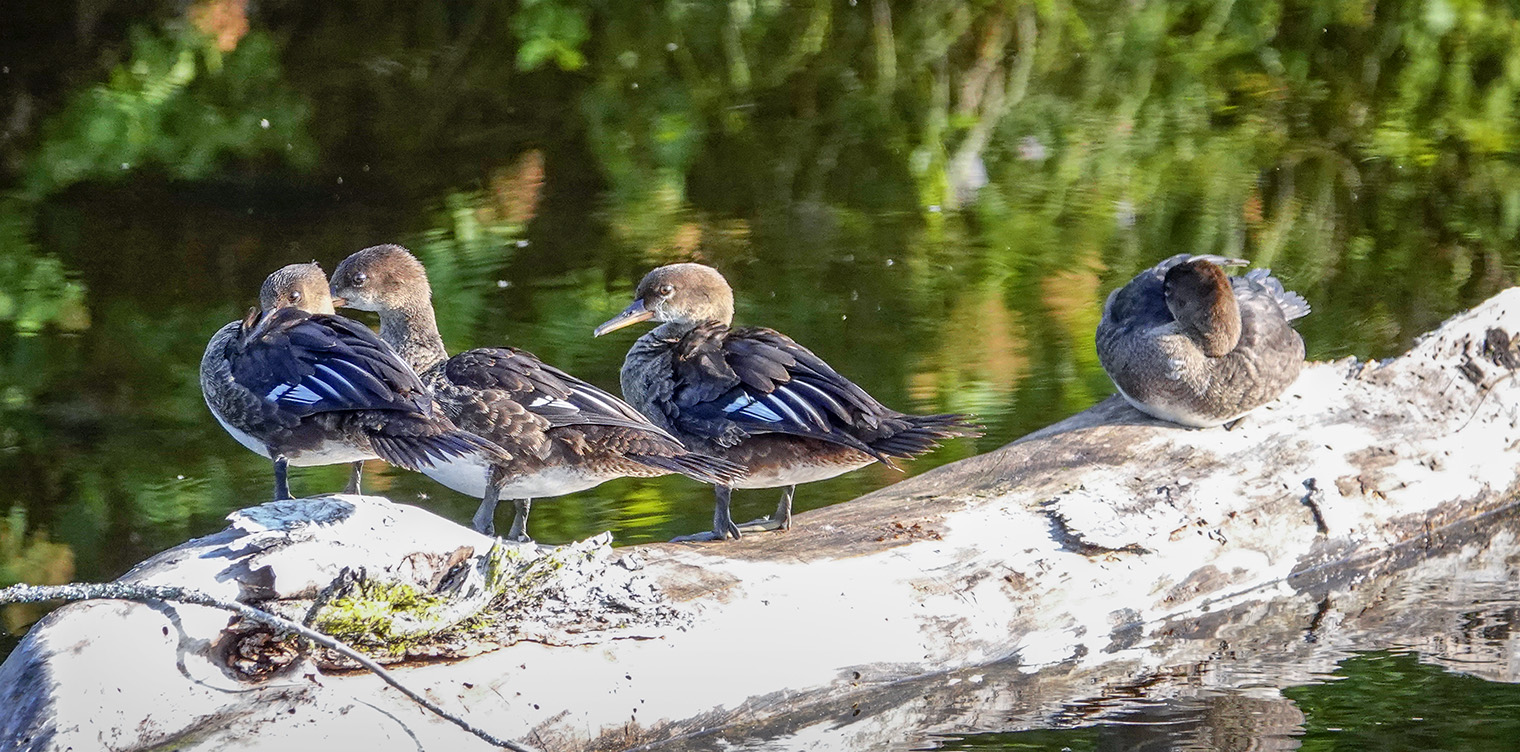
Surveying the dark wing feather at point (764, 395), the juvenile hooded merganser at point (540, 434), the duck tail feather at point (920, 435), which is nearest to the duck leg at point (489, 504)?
the juvenile hooded merganser at point (540, 434)

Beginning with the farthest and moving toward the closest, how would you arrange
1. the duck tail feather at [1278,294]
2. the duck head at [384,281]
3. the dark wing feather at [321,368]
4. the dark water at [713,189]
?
the dark water at [713,189], the duck tail feather at [1278,294], the duck head at [384,281], the dark wing feather at [321,368]

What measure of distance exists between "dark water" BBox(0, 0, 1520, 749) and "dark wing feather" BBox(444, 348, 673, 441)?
1.13 m

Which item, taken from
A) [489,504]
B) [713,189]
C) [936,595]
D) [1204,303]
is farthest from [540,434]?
[713,189]

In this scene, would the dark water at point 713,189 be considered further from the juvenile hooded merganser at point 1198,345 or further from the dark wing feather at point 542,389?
the dark wing feather at point 542,389

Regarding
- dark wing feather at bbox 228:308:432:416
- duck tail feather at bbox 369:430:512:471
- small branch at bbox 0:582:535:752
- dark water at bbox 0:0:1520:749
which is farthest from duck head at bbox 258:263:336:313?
small branch at bbox 0:582:535:752

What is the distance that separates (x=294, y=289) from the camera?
16.4 feet

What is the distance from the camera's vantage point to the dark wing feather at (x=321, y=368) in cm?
414

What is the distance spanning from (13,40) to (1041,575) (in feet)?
32.8

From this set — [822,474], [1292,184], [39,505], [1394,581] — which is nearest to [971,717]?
[822,474]

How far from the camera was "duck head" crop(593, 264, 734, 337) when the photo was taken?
5.17 meters

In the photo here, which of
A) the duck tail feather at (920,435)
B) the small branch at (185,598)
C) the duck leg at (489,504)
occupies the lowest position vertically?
the duck leg at (489,504)

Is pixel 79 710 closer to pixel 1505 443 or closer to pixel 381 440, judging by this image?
pixel 381 440

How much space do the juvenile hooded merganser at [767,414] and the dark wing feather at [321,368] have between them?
84 centimetres

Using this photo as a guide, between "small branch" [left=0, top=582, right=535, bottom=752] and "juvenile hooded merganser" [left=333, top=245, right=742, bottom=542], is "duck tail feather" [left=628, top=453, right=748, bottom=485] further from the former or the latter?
"small branch" [left=0, top=582, right=535, bottom=752]
